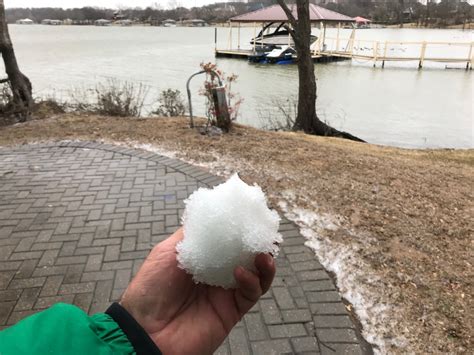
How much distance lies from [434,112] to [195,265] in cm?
1703

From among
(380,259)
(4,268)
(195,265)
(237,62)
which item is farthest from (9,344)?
(237,62)

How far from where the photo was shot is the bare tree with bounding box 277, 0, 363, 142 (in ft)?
32.1

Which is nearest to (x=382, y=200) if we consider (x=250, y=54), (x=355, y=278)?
(x=355, y=278)

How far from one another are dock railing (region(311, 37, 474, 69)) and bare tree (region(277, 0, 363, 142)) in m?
24.6

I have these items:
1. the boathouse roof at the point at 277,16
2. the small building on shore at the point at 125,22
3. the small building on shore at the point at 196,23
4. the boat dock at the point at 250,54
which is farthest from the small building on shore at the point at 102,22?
the boathouse roof at the point at 277,16

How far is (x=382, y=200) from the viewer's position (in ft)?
15.7

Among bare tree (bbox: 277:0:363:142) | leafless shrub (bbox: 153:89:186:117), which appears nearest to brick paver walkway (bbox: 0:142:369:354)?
leafless shrub (bbox: 153:89:186:117)

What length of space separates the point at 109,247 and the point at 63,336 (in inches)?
113

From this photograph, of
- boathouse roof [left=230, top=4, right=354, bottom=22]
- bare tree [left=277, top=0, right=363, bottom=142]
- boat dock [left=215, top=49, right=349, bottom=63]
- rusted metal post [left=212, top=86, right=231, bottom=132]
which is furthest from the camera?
boat dock [left=215, top=49, right=349, bottom=63]

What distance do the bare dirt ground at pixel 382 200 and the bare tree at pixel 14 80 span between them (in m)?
1.38

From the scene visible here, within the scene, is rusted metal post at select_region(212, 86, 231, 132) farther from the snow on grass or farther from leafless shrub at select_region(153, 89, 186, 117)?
the snow on grass

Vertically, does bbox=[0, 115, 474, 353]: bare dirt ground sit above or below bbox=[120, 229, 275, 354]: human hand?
below

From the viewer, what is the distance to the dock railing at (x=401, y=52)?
31.9 m

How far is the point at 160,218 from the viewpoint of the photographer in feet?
14.3
